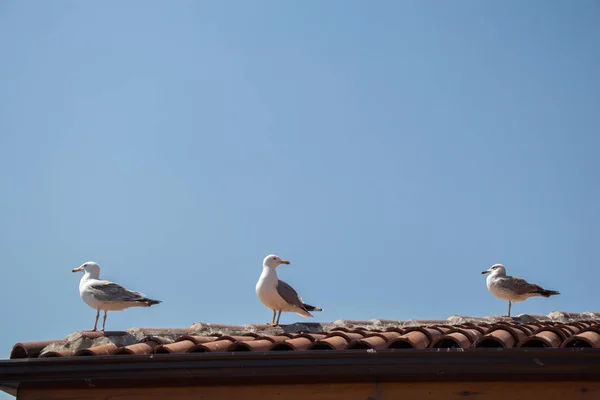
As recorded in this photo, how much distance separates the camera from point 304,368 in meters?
5.32

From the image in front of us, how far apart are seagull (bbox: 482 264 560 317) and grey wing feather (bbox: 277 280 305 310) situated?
402 centimetres

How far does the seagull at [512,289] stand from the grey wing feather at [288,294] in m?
4.02

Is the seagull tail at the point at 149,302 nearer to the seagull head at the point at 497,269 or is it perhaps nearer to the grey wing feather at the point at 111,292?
the grey wing feather at the point at 111,292

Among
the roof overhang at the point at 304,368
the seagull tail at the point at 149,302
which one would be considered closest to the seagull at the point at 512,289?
the seagull tail at the point at 149,302

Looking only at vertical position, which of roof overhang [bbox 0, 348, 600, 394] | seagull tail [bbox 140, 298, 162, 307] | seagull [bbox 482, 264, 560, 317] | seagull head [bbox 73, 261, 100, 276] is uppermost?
seagull [bbox 482, 264, 560, 317]

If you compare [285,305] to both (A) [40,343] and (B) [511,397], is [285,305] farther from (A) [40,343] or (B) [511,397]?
(B) [511,397]

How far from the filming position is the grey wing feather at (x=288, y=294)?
9820 mm

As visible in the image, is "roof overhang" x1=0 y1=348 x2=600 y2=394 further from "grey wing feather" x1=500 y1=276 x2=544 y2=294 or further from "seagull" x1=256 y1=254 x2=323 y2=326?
"grey wing feather" x1=500 y1=276 x2=544 y2=294

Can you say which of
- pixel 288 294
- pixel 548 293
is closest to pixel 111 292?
pixel 288 294

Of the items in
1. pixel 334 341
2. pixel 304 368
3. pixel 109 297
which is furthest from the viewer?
pixel 109 297

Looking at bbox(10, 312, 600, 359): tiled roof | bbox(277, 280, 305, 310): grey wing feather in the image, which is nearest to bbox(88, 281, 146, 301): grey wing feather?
bbox(277, 280, 305, 310): grey wing feather

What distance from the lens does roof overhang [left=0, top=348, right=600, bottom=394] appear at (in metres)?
4.93

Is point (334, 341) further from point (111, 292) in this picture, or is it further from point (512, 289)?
point (512, 289)

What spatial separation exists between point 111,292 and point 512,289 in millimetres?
6166
